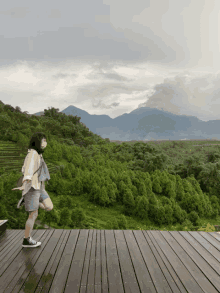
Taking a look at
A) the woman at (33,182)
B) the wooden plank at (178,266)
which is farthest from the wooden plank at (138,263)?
the woman at (33,182)

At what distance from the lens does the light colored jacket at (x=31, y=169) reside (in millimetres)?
2413

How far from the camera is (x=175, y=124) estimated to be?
19300 cm

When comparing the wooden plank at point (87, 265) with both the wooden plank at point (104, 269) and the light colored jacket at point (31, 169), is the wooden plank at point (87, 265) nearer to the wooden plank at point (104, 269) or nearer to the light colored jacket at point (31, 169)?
the wooden plank at point (104, 269)

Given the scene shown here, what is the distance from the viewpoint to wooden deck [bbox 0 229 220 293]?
1967 mm

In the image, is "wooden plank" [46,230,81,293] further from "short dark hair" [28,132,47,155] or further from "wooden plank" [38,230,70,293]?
"short dark hair" [28,132,47,155]

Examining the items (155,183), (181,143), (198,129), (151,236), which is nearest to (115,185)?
(155,183)

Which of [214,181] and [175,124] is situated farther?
[175,124]

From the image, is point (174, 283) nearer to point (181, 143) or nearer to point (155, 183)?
point (155, 183)

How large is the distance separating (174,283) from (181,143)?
41.7m

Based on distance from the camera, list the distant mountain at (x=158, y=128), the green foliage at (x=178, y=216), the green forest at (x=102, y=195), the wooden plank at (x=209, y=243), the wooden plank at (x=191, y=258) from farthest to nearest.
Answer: the distant mountain at (x=158, y=128), the green foliage at (x=178, y=216), the green forest at (x=102, y=195), the wooden plank at (x=209, y=243), the wooden plank at (x=191, y=258)

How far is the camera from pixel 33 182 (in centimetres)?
247

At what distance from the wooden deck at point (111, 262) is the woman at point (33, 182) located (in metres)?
0.37

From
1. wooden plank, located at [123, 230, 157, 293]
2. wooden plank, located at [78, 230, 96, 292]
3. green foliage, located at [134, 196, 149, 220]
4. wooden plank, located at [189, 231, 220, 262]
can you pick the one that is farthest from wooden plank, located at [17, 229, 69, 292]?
green foliage, located at [134, 196, 149, 220]

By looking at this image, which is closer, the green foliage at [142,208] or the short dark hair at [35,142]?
the short dark hair at [35,142]
